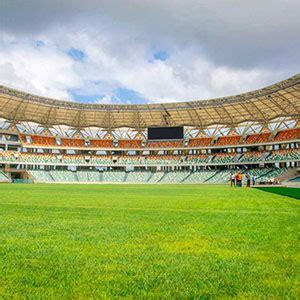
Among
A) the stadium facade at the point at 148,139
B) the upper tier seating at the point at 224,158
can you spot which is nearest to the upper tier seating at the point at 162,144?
the stadium facade at the point at 148,139

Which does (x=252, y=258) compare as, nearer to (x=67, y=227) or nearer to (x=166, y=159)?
(x=67, y=227)

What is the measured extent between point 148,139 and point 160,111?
8203 mm

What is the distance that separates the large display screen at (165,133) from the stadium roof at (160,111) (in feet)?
4.48

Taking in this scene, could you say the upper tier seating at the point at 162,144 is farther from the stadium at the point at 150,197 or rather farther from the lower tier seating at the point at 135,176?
the lower tier seating at the point at 135,176

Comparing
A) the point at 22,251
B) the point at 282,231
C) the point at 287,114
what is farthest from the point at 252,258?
the point at 287,114

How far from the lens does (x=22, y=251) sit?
4.91 metres

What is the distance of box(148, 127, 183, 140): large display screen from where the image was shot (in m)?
75.4

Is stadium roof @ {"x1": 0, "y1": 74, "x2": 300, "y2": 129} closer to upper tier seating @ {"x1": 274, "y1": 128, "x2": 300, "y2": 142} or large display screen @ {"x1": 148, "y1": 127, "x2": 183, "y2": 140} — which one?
large display screen @ {"x1": 148, "y1": 127, "x2": 183, "y2": 140}

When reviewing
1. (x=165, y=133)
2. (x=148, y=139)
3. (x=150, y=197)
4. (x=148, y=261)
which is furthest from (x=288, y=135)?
(x=148, y=261)

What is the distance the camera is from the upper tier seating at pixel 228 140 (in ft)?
240

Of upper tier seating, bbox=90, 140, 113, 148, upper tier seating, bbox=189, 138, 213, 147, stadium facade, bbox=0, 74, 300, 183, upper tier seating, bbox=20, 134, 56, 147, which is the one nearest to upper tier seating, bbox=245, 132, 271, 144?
stadium facade, bbox=0, 74, 300, 183

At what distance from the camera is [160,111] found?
241ft

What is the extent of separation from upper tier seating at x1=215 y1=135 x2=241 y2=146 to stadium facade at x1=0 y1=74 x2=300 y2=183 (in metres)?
0.21

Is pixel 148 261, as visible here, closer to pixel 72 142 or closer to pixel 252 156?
pixel 252 156
